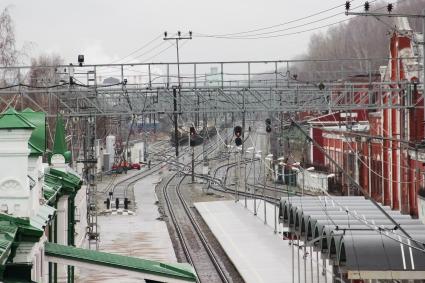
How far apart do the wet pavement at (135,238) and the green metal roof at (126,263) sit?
1187 cm

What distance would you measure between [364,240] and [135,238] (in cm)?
2148

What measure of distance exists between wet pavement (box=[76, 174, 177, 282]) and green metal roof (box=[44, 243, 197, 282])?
11.9 m

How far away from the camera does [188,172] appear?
77250 mm

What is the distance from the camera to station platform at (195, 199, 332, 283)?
2473 cm

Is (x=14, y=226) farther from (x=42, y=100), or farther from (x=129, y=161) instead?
(x=129, y=161)

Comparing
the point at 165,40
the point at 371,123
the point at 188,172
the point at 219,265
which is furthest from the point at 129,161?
the point at 219,265

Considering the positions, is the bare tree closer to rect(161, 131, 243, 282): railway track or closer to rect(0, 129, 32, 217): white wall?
rect(161, 131, 243, 282): railway track

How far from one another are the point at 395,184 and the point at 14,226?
28736 mm

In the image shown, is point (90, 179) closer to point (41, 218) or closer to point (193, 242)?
point (193, 242)

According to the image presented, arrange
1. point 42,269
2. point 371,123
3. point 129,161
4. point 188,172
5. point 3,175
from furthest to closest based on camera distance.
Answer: point 129,161
point 188,172
point 371,123
point 42,269
point 3,175

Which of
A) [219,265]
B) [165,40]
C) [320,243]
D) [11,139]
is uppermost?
[165,40]

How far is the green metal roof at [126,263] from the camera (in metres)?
11.9

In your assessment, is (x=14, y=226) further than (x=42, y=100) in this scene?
No

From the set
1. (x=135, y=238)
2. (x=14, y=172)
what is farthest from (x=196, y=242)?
(x=14, y=172)
